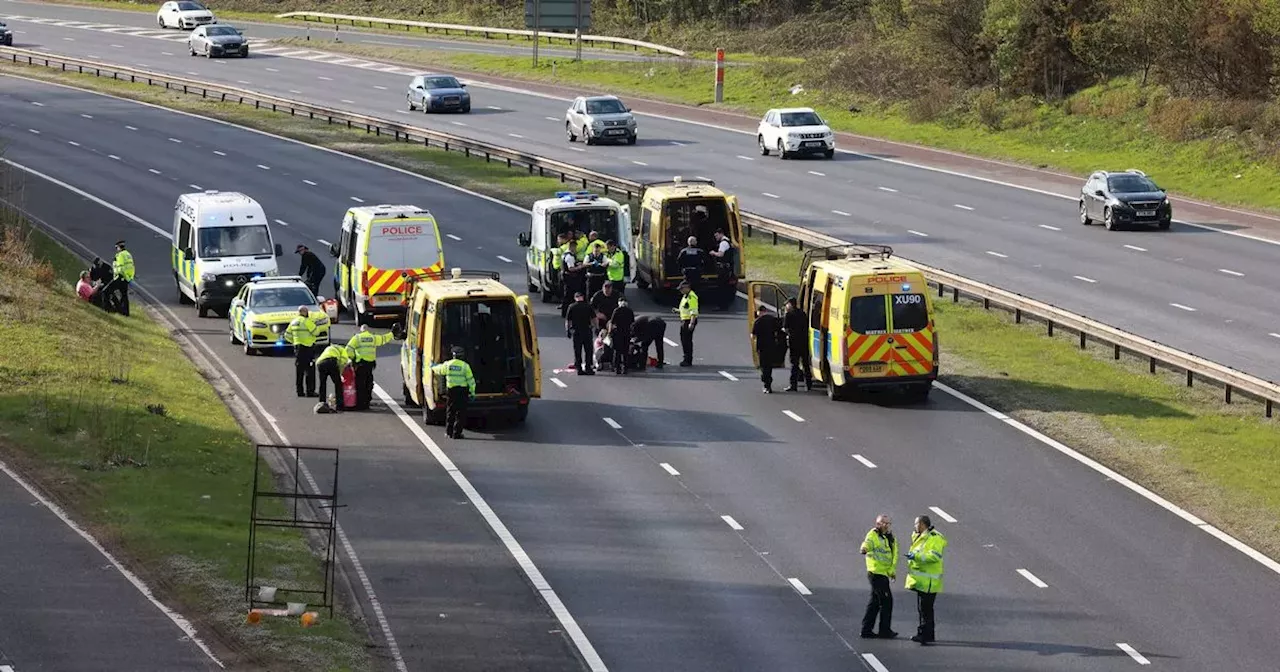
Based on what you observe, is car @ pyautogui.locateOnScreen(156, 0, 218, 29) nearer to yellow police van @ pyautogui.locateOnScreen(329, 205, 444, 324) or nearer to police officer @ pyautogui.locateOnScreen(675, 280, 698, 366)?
yellow police van @ pyautogui.locateOnScreen(329, 205, 444, 324)

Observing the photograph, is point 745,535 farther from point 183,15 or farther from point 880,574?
point 183,15

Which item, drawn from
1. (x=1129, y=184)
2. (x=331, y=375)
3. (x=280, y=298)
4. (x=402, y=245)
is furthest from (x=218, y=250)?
(x=1129, y=184)

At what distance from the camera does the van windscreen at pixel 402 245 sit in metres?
38.5

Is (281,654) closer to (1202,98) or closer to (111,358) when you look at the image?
(111,358)

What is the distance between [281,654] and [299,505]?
6.28 meters

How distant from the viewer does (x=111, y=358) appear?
34031 millimetres

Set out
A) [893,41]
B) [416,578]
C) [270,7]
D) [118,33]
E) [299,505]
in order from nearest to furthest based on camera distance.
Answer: [416,578] → [299,505] → [893,41] → [118,33] → [270,7]

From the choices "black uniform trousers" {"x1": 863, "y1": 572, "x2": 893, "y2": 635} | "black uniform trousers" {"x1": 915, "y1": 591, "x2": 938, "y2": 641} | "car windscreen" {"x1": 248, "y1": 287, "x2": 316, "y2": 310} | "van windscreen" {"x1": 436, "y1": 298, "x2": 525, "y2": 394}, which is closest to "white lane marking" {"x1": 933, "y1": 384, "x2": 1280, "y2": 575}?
"black uniform trousers" {"x1": 915, "y1": 591, "x2": 938, "y2": 641}

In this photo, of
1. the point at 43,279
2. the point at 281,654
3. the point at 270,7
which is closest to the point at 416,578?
the point at 281,654

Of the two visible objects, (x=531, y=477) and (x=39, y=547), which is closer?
(x=39, y=547)

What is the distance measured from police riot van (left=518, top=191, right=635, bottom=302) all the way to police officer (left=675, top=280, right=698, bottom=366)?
4754 mm

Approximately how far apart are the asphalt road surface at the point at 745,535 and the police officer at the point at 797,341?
2.04 feet

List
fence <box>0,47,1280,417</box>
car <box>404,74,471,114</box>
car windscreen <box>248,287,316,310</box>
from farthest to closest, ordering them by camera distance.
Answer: car <box>404,74,471,114</box> < car windscreen <box>248,287,316,310</box> < fence <box>0,47,1280,417</box>

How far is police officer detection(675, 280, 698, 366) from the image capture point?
34.9 meters
